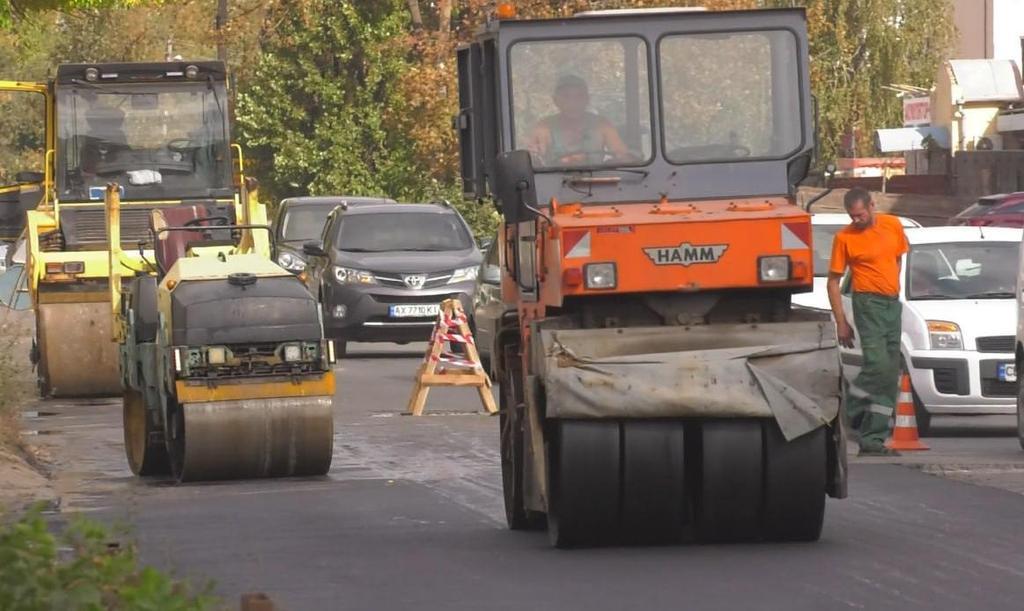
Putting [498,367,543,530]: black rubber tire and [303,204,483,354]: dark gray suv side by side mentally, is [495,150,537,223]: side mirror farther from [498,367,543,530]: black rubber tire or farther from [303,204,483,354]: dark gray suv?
[303,204,483,354]: dark gray suv

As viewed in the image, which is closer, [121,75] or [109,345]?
[109,345]

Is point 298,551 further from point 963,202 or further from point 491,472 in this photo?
point 963,202

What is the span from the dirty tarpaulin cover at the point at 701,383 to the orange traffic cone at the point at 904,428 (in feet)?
18.8

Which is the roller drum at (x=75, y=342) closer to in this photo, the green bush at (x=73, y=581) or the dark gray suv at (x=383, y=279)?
the dark gray suv at (x=383, y=279)

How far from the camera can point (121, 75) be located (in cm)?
2394

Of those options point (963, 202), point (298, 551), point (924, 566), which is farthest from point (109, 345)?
point (963, 202)

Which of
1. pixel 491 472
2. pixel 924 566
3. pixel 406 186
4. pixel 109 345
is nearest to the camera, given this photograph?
pixel 924 566

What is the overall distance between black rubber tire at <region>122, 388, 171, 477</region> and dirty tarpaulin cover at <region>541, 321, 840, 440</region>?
Answer: 5.65 m

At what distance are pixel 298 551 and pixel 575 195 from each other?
2137mm

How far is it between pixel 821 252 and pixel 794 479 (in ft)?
37.3

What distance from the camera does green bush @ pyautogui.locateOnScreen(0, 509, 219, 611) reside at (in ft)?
22.4

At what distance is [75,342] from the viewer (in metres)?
22.4

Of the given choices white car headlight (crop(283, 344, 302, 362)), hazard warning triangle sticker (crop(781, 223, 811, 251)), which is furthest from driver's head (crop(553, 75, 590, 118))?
white car headlight (crop(283, 344, 302, 362))

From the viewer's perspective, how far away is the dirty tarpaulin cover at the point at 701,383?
1041cm
